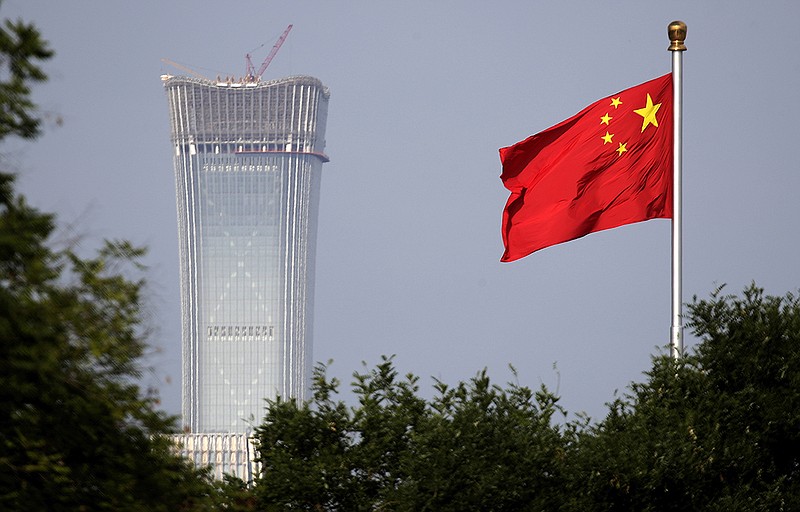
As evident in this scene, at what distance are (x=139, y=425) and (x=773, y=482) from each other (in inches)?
719

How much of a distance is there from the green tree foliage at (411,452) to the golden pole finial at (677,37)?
27.3 ft

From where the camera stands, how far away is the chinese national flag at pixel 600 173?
2947cm

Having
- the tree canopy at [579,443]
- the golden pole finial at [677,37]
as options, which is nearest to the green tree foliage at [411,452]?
the tree canopy at [579,443]

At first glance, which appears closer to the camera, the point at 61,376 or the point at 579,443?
the point at 61,376

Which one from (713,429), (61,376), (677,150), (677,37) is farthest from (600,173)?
(61,376)

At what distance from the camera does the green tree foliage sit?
2780 cm

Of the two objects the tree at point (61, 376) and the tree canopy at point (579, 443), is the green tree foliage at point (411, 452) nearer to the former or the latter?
the tree canopy at point (579, 443)

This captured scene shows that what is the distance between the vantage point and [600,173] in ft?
97.1

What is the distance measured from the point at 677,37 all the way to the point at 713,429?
873cm

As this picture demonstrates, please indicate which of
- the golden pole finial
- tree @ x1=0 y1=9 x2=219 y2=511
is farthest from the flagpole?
tree @ x1=0 y1=9 x2=219 y2=511

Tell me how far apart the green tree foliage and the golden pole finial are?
8.31 meters

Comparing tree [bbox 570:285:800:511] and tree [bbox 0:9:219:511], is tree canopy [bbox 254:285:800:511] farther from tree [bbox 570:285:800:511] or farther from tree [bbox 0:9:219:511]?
tree [bbox 0:9:219:511]

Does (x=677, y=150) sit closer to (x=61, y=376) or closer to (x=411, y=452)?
(x=411, y=452)

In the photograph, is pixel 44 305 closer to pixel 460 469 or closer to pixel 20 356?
pixel 20 356
